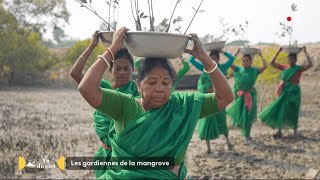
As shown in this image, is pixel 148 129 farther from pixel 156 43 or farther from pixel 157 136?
pixel 156 43

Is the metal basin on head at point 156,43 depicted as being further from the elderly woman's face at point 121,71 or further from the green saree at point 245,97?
the green saree at point 245,97

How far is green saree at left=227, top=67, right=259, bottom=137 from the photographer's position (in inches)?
294

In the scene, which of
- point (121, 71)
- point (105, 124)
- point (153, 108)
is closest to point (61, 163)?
point (105, 124)

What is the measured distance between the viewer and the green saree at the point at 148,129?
209cm

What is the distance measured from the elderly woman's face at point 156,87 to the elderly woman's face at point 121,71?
108 centimetres

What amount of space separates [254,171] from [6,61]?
70.9 ft

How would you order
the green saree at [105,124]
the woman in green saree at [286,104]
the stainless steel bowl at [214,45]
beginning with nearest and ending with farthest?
the green saree at [105,124]
the stainless steel bowl at [214,45]
the woman in green saree at [286,104]

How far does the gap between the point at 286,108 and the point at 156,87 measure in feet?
22.0

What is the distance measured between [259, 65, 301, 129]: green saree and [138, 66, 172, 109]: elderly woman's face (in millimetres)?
6513

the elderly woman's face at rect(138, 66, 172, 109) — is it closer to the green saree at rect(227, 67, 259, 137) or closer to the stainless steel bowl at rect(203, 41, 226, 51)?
the stainless steel bowl at rect(203, 41, 226, 51)

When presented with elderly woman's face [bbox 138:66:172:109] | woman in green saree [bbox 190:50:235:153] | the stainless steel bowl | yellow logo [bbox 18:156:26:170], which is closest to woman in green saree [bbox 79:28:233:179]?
elderly woman's face [bbox 138:66:172:109]

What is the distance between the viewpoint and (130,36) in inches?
82.1

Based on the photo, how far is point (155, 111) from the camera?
7.18 feet

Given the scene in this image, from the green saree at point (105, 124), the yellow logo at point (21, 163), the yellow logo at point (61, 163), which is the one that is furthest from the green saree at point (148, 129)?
the yellow logo at point (21, 163)
